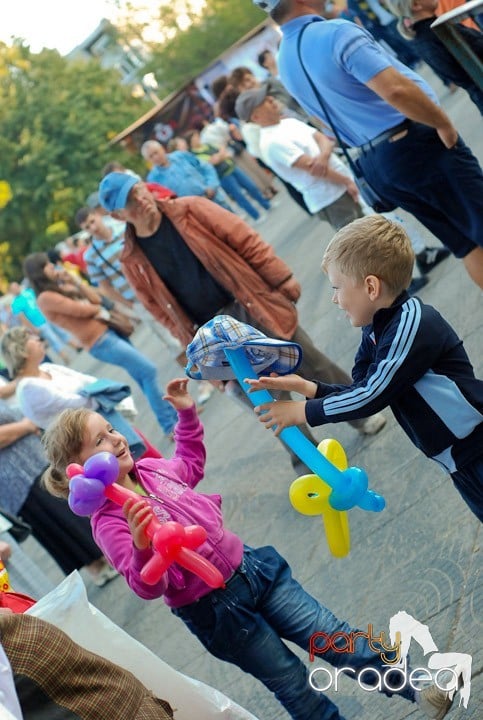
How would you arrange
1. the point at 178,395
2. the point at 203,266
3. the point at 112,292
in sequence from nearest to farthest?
1. the point at 178,395
2. the point at 203,266
3. the point at 112,292

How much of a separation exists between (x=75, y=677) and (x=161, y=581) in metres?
0.79

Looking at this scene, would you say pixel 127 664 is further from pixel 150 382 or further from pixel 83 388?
pixel 150 382

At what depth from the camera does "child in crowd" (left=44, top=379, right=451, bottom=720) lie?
3.11m

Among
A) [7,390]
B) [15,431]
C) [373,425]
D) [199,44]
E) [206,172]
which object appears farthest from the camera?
[199,44]

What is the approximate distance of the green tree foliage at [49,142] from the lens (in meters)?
45.6

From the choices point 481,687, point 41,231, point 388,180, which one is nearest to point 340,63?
point 388,180

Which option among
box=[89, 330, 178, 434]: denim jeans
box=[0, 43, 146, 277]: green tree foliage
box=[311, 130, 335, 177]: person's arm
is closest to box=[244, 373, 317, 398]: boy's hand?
box=[311, 130, 335, 177]: person's arm

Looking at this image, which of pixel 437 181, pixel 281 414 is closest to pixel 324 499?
pixel 281 414

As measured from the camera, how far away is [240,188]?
17125 millimetres

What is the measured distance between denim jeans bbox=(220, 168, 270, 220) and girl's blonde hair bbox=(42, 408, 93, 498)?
44.6 feet

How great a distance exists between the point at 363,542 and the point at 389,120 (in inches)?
86.1

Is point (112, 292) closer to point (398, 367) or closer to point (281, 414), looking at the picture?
point (281, 414)

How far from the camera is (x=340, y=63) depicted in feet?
15.2

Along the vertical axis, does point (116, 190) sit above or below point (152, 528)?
above
